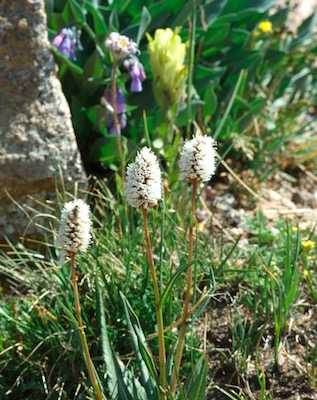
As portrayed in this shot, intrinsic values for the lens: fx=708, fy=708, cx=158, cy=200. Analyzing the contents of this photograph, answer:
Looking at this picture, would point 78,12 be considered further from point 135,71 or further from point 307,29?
point 307,29

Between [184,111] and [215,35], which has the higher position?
[215,35]

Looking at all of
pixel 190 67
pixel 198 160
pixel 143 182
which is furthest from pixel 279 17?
pixel 143 182

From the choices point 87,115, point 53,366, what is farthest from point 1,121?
point 53,366

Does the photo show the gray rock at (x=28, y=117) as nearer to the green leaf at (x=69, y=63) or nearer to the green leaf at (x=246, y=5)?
the green leaf at (x=69, y=63)

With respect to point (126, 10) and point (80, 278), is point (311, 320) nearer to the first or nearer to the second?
point (80, 278)

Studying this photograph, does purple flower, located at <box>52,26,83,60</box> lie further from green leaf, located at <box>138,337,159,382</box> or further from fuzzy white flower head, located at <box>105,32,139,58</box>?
green leaf, located at <box>138,337,159,382</box>

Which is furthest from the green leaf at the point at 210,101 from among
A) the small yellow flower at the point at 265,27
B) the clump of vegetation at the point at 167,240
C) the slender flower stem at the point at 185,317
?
the slender flower stem at the point at 185,317
